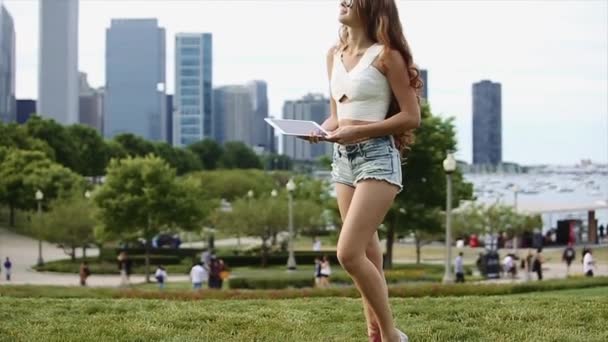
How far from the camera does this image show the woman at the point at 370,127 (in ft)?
17.6

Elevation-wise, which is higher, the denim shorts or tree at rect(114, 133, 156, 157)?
tree at rect(114, 133, 156, 157)

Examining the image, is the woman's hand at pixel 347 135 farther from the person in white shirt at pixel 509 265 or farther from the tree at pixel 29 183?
the tree at pixel 29 183

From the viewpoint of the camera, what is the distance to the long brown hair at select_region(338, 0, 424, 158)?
18.0 feet

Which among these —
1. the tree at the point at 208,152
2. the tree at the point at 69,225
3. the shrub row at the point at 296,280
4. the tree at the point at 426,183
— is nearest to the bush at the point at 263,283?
the shrub row at the point at 296,280

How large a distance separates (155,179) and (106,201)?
7.76 ft

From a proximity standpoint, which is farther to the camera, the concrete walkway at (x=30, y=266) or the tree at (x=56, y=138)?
the tree at (x=56, y=138)

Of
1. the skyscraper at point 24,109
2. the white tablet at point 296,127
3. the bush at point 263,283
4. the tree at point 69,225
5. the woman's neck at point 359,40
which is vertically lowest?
the bush at point 263,283

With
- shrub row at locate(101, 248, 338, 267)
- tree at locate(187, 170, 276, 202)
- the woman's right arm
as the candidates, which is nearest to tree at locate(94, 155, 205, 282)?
shrub row at locate(101, 248, 338, 267)

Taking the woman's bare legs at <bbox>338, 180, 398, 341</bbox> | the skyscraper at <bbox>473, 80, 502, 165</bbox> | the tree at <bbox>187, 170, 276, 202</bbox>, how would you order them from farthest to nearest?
the skyscraper at <bbox>473, 80, 502, 165</bbox>
the tree at <bbox>187, 170, 276, 202</bbox>
the woman's bare legs at <bbox>338, 180, 398, 341</bbox>

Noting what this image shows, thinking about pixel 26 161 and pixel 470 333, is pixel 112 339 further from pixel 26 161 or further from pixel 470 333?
pixel 26 161

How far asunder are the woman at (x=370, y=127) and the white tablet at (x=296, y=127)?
58 millimetres

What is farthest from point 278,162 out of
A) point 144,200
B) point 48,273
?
point 144,200

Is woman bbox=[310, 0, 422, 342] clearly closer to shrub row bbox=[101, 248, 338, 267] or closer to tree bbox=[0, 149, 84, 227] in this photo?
shrub row bbox=[101, 248, 338, 267]

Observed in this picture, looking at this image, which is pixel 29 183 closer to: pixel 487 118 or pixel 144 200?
pixel 144 200
